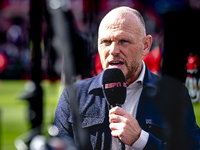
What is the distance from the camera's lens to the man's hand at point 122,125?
1.17 metres

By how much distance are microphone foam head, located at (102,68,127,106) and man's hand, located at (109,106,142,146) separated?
6 cm

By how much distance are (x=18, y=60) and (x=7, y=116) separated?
8.96 meters

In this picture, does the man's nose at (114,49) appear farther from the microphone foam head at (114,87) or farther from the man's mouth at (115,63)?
the microphone foam head at (114,87)

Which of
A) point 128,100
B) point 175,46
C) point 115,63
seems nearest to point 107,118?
point 128,100

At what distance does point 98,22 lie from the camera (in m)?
1.57

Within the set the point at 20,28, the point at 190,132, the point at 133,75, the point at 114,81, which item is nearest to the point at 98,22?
the point at 133,75

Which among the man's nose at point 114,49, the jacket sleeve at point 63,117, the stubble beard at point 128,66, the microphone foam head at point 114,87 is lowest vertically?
the jacket sleeve at point 63,117

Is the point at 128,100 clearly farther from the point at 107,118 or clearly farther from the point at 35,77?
the point at 35,77

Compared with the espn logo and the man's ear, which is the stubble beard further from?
the espn logo

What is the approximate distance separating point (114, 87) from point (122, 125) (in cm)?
16

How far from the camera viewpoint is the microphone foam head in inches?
47.8

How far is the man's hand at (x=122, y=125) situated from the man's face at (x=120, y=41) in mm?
331

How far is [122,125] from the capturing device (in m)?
1.19

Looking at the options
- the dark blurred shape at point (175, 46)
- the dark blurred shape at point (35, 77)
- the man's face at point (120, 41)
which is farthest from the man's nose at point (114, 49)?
the dark blurred shape at point (175, 46)
